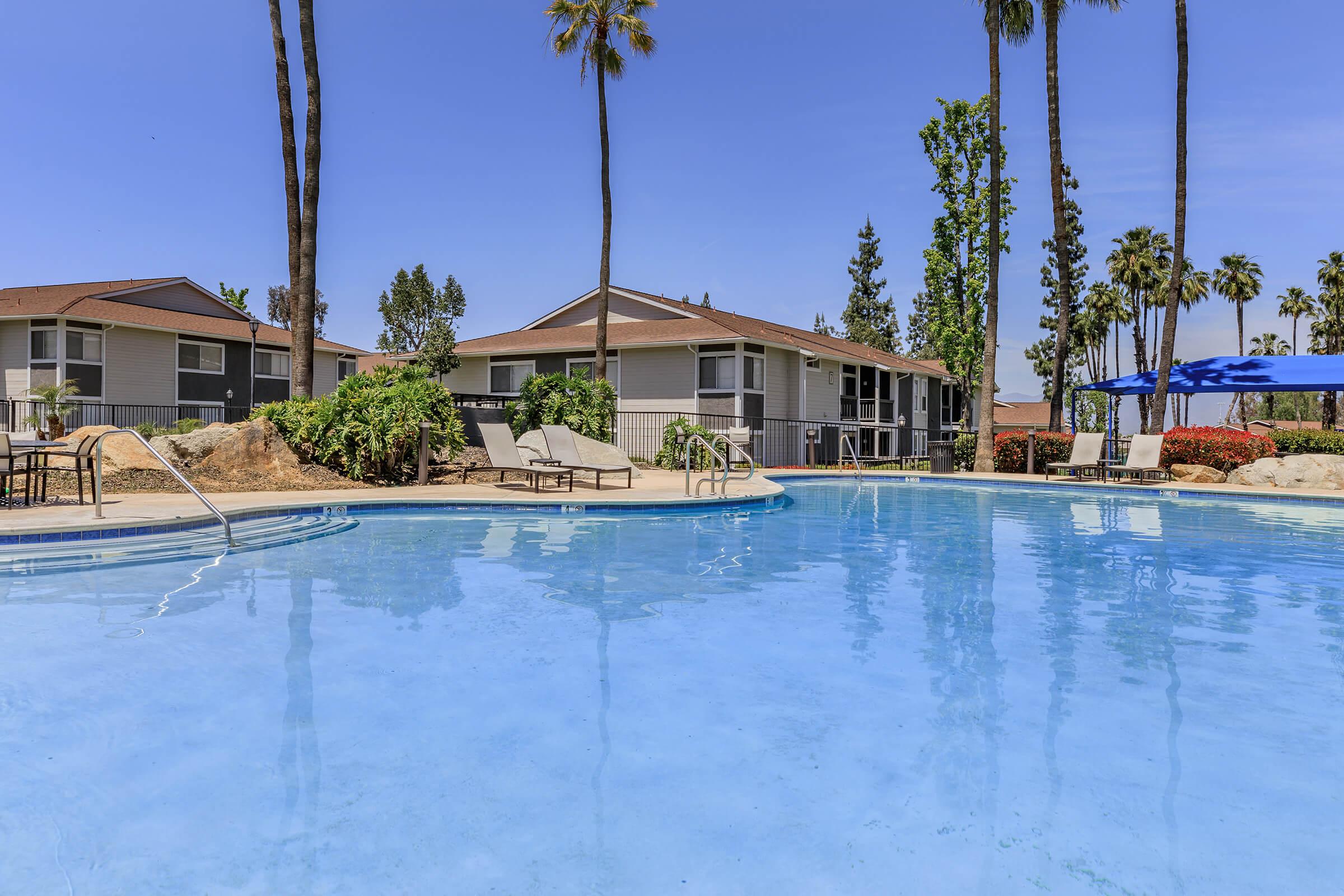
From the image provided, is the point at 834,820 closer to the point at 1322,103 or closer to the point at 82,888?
the point at 82,888

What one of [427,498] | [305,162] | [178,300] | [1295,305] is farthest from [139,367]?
[1295,305]

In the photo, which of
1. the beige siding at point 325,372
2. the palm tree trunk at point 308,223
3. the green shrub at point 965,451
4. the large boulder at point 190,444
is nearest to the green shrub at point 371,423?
the palm tree trunk at point 308,223

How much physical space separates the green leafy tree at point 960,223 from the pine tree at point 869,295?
3137 centimetres

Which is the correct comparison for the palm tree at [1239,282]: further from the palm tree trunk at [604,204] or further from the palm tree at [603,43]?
the palm tree trunk at [604,204]

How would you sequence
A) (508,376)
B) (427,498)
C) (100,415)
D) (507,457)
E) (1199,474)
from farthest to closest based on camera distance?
(508,376)
(100,415)
(1199,474)
(507,457)
(427,498)

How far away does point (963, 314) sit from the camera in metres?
32.7

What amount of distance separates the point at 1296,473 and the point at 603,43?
19.7 metres

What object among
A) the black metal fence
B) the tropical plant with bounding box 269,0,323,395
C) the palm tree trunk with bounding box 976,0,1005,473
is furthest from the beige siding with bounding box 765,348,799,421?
the black metal fence

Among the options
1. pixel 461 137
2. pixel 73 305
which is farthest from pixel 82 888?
pixel 73 305

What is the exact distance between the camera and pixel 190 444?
13.8 meters

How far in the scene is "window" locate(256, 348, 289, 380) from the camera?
3203 centimetres

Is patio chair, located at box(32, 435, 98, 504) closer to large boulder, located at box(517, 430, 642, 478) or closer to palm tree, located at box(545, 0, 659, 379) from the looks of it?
large boulder, located at box(517, 430, 642, 478)

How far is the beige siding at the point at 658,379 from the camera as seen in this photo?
26266 millimetres

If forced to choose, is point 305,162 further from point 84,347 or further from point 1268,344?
point 1268,344
